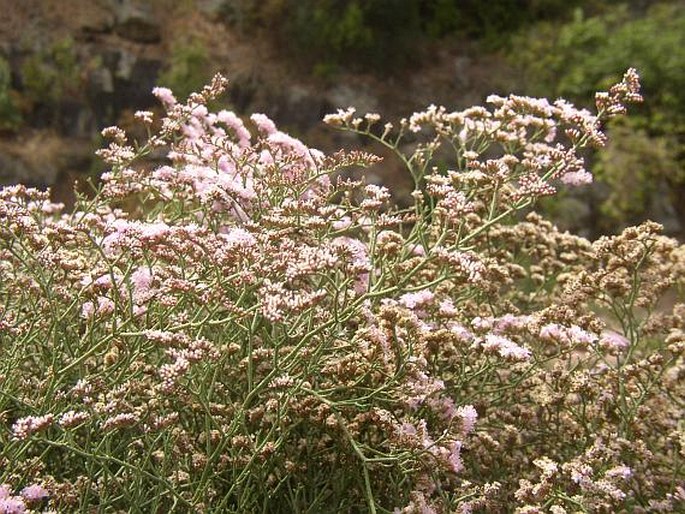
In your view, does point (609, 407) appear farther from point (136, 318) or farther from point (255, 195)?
point (136, 318)

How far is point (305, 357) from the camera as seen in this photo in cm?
170

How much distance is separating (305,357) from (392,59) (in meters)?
7.65

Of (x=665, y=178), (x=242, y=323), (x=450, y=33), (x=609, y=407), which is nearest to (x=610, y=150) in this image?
(x=665, y=178)

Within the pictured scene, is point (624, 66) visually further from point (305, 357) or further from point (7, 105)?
point (305, 357)

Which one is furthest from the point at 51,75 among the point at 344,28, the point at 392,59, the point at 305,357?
the point at 305,357

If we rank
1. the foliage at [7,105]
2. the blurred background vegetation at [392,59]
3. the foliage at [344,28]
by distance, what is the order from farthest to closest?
the foliage at [344,28]
the blurred background vegetation at [392,59]
the foliage at [7,105]

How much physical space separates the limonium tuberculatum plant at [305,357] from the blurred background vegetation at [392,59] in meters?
5.88

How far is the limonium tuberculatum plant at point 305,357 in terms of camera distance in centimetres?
158

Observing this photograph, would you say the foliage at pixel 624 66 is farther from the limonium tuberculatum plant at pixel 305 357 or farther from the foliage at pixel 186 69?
the limonium tuberculatum plant at pixel 305 357

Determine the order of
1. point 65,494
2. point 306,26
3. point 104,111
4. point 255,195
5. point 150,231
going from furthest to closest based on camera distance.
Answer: point 306,26, point 104,111, point 255,195, point 150,231, point 65,494

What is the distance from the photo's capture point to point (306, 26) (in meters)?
8.66

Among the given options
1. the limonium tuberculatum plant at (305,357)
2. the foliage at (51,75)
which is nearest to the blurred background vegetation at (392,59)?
the foliage at (51,75)

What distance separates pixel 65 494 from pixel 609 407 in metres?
1.34

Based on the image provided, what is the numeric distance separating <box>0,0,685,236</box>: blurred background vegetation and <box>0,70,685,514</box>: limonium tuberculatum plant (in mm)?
5880
